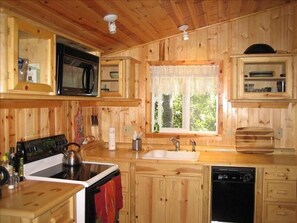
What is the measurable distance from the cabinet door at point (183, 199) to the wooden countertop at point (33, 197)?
1116 mm

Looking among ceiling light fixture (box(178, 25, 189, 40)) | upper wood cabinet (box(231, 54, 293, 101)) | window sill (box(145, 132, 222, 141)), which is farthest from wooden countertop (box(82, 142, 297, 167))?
ceiling light fixture (box(178, 25, 189, 40))

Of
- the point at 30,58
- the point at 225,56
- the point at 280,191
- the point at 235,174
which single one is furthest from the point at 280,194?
the point at 30,58

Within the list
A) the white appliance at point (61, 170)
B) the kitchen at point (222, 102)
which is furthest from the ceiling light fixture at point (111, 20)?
the white appliance at point (61, 170)

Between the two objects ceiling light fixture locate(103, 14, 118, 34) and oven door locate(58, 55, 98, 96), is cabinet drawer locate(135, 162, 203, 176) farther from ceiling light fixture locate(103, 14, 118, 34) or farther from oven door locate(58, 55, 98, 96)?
ceiling light fixture locate(103, 14, 118, 34)

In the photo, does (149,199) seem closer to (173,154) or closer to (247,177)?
(173,154)

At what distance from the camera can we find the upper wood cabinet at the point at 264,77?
291cm

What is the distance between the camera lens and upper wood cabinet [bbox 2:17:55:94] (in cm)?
167

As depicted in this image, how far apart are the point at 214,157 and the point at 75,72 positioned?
164 centimetres

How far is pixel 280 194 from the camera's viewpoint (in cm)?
267

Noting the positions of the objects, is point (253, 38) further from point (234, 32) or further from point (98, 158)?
point (98, 158)

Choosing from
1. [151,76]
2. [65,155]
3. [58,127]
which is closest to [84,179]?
[65,155]

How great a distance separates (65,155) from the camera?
261cm

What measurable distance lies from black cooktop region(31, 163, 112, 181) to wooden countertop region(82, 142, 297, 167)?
0.37 meters

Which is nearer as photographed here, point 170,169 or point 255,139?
point 170,169
